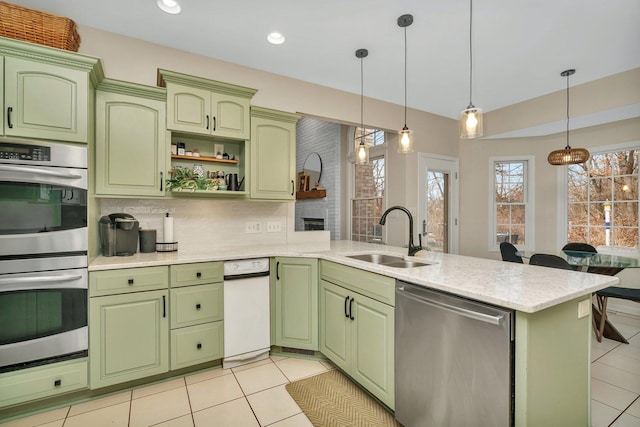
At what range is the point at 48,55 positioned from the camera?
187 centimetres

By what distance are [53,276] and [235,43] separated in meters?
2.25

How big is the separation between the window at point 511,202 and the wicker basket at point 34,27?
5203 millimetres

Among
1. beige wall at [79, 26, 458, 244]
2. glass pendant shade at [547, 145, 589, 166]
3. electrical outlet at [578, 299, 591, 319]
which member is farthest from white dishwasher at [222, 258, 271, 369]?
glass pendant shade at [547, 145, 589, 166]

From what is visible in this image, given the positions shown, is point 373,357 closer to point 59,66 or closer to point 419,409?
point 419,409

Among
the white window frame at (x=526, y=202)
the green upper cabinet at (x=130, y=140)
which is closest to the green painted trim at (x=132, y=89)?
the green upper cabinet at (x=130, y=140)

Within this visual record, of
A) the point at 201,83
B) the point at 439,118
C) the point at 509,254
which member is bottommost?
the point at 509,254

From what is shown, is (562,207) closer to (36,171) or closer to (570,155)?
(570,155)

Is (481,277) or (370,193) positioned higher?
(370,193)

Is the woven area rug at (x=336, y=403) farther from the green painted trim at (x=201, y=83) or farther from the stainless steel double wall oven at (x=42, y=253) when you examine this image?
the green painted trim at (x=201, y=83)

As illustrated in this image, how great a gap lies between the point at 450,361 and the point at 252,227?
221 cm

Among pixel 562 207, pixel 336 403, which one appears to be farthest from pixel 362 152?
pixel 562 207

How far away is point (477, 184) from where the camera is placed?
475 cm

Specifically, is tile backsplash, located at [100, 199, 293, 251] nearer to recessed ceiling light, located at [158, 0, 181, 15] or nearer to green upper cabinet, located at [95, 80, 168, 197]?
green upper cabinet, located at [95, 80, 168, 197]

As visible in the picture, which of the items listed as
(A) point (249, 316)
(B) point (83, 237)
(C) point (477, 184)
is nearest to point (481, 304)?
(A) point (249, 316)
